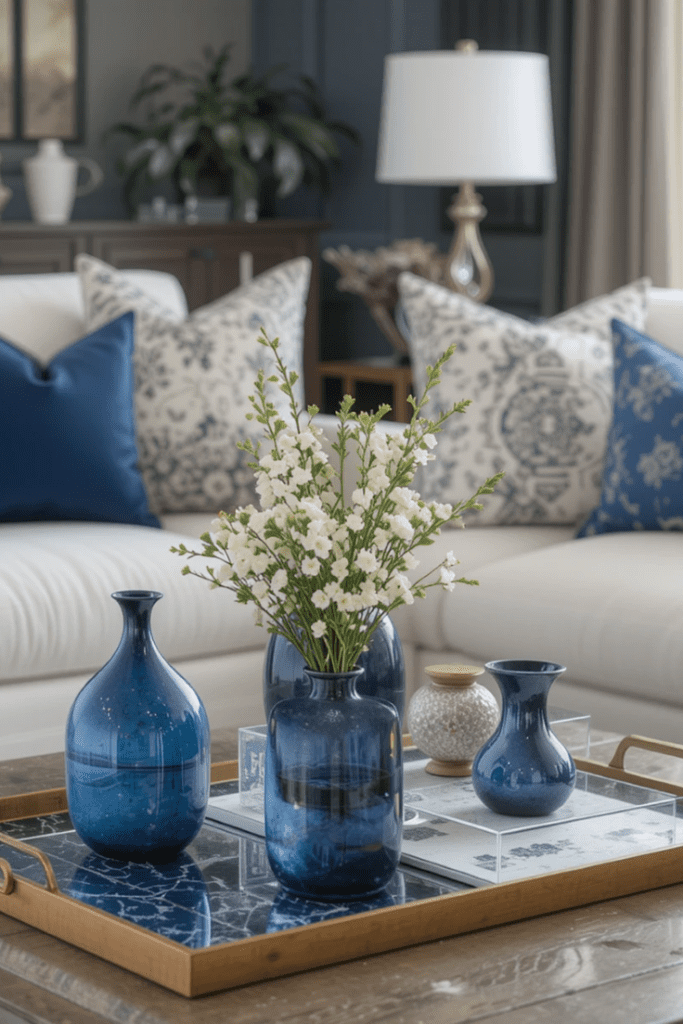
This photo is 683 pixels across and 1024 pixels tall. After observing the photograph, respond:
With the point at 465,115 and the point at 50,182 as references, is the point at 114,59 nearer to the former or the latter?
the point at 50,182

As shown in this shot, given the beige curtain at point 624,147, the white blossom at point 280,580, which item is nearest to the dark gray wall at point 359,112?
the beige curtain at point 624,147

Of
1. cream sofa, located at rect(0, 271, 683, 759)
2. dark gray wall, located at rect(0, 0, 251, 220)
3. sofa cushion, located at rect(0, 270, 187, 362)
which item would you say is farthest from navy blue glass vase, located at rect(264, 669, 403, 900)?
dark gray wall, located at rect(0, 0, 251, 220)

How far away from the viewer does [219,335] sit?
124 inches

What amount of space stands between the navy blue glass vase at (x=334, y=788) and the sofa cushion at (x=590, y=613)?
1176 mm

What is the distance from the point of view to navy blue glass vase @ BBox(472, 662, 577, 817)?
1467 mm

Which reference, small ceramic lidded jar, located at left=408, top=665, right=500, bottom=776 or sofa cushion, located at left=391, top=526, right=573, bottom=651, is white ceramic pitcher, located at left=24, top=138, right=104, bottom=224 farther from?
small ceramic lidded jar, located at left=408, top=665, right=500, bottom=776

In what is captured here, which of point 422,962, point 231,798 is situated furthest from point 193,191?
point 422,962

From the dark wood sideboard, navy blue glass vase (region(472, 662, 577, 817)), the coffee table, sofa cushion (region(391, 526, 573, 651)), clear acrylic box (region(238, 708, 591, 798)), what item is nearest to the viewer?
the coffee table

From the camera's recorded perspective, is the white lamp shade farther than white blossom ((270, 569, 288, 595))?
Yes

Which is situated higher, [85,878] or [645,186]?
[645,186]

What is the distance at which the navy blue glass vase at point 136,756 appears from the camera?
140 cm

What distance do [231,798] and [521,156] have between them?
2.81 m

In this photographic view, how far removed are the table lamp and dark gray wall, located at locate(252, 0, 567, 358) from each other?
4.33 feet

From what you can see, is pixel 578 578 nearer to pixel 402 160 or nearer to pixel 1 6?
pixel 402 160
